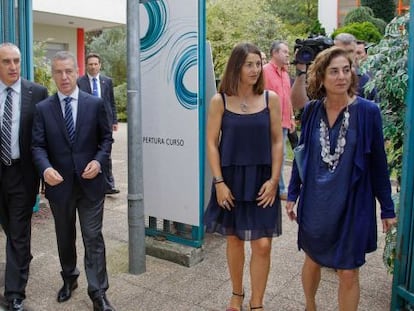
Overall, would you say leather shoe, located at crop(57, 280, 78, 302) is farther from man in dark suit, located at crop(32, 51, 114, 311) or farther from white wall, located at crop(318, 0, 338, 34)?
white wall, located at crop(318, 0, 338, 34)

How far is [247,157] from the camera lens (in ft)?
10.8

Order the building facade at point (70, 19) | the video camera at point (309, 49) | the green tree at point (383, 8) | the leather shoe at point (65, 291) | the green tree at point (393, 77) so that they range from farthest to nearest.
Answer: the green tree at point (383, 8) < the building facade at point (70, 19) < the video camera at point (309, 49) < the leather shoe at point (65, 291) < the green tree at point (393, 77)

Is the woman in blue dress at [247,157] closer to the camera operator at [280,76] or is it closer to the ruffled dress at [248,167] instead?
the ruffled dress at [248,167]

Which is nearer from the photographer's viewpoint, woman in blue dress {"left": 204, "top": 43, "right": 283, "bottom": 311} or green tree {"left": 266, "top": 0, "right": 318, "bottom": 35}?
woman in blue dress {"left": 204, "top": 43, "right": 283, "bottom": 311}

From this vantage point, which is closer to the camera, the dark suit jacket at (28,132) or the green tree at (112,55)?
the dark suit jacket at (28,132)

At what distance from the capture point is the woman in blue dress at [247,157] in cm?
330

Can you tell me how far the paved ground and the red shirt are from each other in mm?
1911

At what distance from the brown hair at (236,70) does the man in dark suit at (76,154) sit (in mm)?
950

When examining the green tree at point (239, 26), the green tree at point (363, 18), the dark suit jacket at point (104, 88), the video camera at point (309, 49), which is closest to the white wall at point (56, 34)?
the green tree at point (239, 26)

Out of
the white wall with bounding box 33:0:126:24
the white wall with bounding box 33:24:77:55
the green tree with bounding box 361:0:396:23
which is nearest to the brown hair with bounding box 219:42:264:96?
the white wall with bounding box 33:0:126:24

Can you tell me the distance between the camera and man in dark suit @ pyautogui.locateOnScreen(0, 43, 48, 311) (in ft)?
11.8

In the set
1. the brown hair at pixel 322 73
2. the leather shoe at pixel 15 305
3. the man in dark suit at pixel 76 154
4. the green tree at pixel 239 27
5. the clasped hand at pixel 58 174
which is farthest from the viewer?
the green tree at pixel 239 27

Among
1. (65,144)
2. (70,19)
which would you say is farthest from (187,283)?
(70,19)

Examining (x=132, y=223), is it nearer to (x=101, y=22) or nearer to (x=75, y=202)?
(x=75, y=202)
